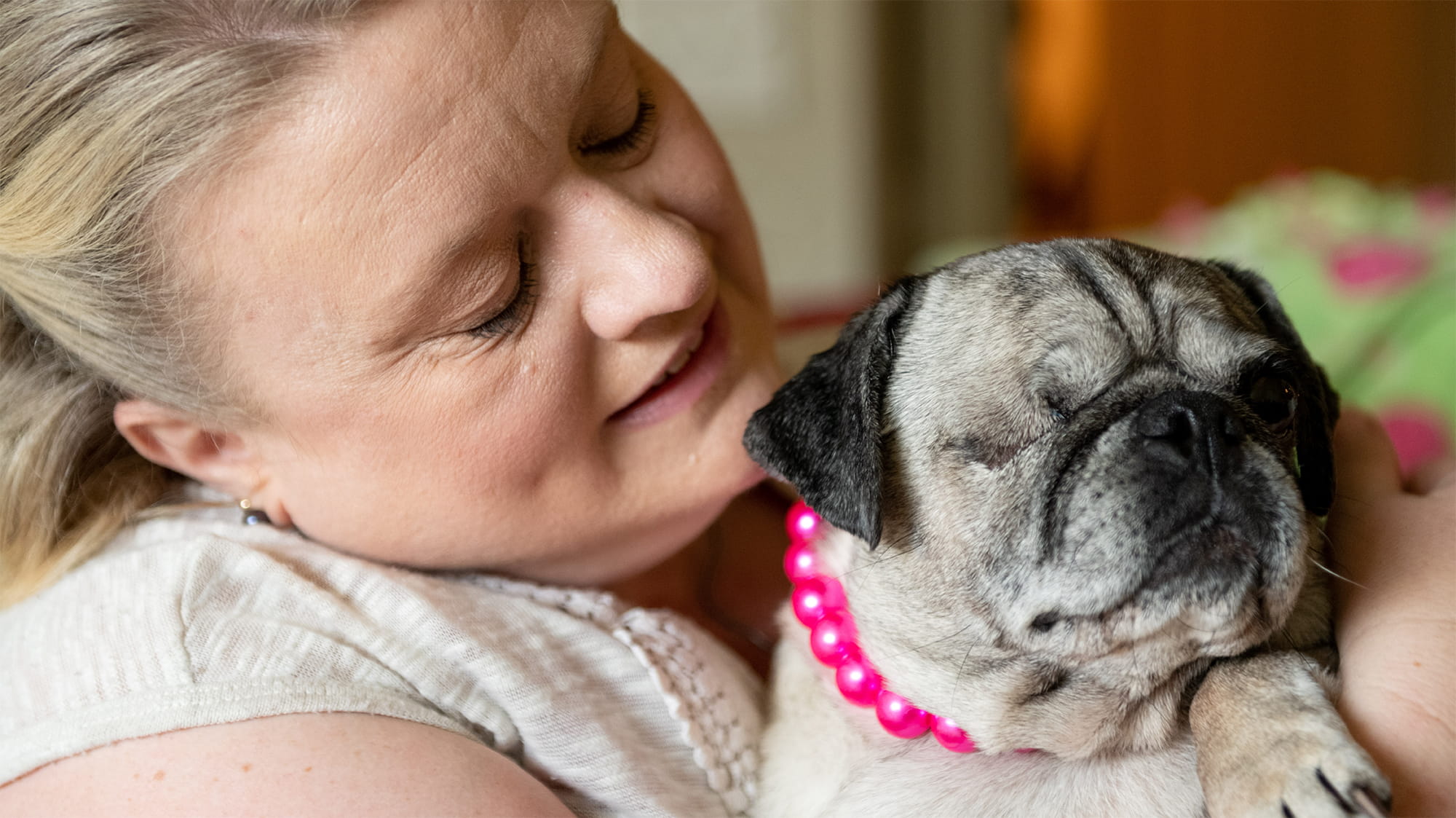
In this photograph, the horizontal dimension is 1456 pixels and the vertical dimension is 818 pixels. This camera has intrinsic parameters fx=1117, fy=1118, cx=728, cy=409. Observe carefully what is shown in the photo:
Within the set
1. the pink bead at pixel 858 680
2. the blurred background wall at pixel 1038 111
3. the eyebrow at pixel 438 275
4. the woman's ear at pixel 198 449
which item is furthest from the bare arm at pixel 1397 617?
the blurred background wall at pixel 1038 111

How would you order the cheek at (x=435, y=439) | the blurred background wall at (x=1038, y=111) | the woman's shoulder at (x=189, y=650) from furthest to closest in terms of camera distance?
1. the blurred background wall at (x=1038, y=111)
2. the cheek at (x=435, y=439)
3. the woman's shoulder at (x=189, y=650)

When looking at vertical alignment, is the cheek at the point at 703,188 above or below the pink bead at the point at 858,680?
above

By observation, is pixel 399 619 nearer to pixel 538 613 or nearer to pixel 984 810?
pixel 538 613

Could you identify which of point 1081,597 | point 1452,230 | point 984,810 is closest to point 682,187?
point 1081,597

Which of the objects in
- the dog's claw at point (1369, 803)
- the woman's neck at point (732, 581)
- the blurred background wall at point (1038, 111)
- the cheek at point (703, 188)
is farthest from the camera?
the blurred background wall at point (1038, 111)

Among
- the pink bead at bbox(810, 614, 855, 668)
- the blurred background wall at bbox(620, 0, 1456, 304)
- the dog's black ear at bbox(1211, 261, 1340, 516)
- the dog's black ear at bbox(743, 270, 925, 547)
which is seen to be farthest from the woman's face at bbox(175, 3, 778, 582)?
the blurred background wall at bbox(620, 0, 1456, 304)

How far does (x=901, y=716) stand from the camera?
145cm

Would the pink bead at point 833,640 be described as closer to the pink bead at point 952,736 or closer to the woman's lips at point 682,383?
the pink bead at point 952,736

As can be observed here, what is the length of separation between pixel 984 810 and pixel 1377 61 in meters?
5.74

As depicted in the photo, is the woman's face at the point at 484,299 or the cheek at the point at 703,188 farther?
the cheek at the point at 703,188

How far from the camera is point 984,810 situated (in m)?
1.35

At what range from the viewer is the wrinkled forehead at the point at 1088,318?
52.7 inches

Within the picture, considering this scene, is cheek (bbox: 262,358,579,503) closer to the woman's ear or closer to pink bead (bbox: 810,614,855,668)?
the woman's ear

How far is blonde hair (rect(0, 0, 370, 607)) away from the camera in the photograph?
1.20m
